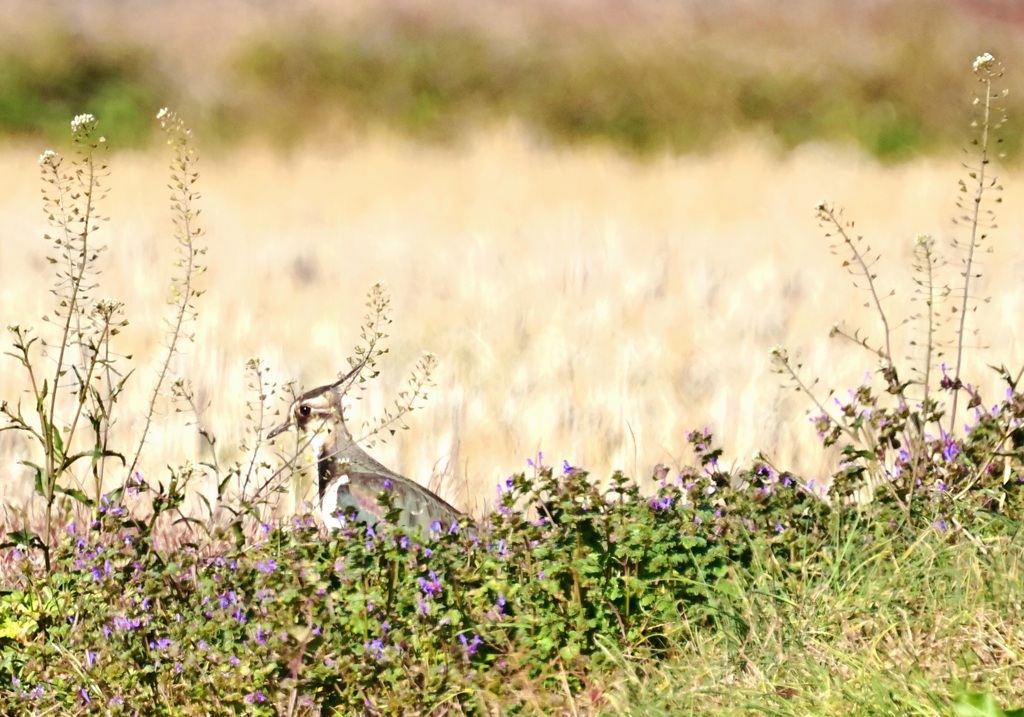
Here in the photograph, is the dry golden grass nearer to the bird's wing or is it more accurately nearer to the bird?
the bird

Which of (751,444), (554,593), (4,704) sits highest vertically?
(751,444)

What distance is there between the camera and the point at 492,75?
867 inches

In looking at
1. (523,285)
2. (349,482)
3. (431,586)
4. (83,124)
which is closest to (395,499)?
(349,482)

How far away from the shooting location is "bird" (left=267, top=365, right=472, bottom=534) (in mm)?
4906

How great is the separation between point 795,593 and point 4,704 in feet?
6.75

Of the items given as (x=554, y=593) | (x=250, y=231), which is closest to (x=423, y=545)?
(x=554, y=593)

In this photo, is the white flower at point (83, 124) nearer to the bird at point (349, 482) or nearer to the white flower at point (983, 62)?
the bird at point (349, 482)

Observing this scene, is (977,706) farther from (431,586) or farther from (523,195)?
(523,195)

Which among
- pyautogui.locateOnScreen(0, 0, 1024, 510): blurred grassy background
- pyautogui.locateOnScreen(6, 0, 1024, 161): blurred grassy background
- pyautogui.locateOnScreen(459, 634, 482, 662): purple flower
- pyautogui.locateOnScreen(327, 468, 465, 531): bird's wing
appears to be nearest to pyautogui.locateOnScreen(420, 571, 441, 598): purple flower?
pyautogui.locateOnScreen(459, 634, 482, 662): purple flower

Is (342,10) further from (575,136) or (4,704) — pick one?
(4,704)

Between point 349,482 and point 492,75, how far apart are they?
57.0 ft

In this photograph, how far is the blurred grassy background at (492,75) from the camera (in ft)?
67.6

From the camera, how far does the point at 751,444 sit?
6.43 metres

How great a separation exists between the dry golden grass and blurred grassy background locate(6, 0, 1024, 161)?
1.42m
